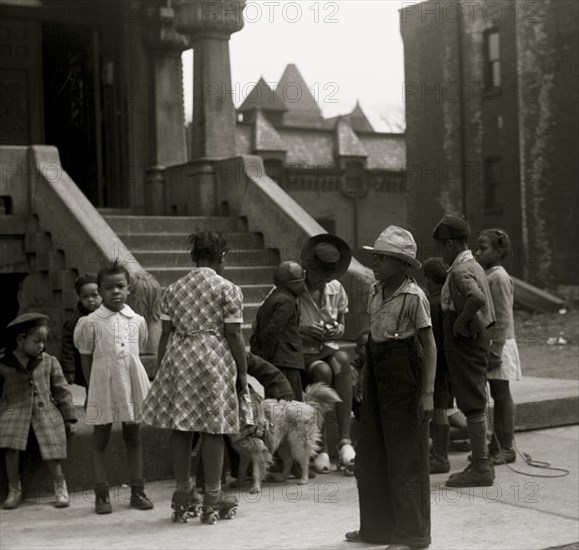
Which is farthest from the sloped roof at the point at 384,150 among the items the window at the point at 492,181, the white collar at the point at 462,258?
the white collar at the point at 462,258

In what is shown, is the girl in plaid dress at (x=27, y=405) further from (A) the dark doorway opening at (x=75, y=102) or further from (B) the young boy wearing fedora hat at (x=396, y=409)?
(A) the dark doorway opening at (x=75, y=102)

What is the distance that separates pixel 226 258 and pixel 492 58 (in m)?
26.6

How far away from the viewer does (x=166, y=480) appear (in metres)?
8.36

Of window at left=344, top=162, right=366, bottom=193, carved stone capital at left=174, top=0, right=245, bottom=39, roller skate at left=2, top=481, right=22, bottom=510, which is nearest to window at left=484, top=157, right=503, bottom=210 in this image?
window at left=344, top=162, right=366, bottom=193

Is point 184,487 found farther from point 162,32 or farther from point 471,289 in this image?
point 162,32

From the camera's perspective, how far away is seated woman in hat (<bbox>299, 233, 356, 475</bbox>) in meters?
8.70

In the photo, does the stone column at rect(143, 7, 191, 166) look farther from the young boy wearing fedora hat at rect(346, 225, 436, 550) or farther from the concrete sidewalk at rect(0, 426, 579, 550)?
the young boy wearing fedora hat at rect(346, 225, 436, 550)

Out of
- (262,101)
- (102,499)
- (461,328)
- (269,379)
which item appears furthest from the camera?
(262,101)

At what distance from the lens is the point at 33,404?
7.48 metres

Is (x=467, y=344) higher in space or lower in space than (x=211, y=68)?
lower

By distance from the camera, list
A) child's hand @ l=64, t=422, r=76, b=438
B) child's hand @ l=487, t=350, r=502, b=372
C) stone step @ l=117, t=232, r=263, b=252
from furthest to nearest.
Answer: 1. stone step @ l=117, t=232, r=263, b=252
2. child's hand @ l=487, t=350, r=502, b=372
3. child's hand @ l=64, t=422, r=76, b=438

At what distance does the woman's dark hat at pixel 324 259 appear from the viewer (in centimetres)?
909

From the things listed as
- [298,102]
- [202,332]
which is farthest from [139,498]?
[298,102]

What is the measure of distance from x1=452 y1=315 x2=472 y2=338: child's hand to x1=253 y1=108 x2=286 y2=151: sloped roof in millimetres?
45021
